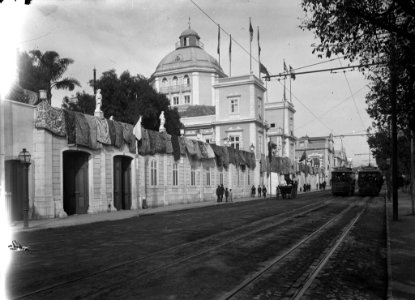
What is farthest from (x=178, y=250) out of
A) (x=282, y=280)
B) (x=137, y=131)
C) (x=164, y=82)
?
(x=164, y=82)

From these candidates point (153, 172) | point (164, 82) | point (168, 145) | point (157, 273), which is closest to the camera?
point (157, 273)

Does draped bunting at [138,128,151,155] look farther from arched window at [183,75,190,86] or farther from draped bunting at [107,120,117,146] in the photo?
arched window at [183,75,190,86]

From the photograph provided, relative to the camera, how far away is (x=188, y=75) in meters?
90.8

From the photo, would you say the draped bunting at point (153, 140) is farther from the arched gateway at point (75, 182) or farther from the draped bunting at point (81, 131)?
the draped bunting at point (81, 131)

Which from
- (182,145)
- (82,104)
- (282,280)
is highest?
(82,104)

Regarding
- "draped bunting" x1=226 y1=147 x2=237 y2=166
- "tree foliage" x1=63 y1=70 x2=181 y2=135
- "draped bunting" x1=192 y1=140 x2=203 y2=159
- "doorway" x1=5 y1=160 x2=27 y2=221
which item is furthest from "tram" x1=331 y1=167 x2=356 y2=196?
"doorway" x1=5 y1=160 x2=27 y2=221

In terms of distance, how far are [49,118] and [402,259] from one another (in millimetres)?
19873

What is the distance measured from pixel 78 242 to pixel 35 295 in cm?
693

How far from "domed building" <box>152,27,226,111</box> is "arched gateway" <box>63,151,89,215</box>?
60.9 meters

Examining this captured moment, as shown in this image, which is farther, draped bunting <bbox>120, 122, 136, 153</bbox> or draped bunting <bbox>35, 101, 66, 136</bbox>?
draped bunting <bbox>120, 122, 136, 153</bbox>

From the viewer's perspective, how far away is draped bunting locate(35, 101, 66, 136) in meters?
24.3

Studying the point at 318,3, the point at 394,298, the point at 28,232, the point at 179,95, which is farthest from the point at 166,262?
the point at 179,95

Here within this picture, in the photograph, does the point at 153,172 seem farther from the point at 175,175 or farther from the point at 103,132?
the point at 103,132

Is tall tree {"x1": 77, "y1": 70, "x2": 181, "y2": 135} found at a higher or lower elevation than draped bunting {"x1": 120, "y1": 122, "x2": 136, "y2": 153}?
higher
